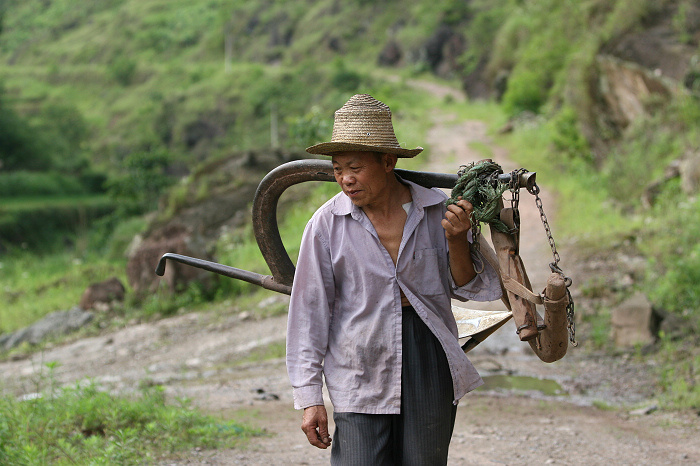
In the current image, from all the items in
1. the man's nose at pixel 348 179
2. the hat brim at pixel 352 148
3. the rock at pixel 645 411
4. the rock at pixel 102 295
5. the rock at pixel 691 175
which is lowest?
the rock at pixel 102 295

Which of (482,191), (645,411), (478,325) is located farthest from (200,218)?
(482,191)

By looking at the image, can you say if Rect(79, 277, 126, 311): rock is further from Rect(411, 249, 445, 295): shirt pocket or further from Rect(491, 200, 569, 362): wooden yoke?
Rect(491, 200, 569, 362): wooden yoke

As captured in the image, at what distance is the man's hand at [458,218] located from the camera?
2098 millimetres

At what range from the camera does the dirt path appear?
3.71m

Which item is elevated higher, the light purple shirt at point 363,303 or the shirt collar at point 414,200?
the shirt collar at point 414,200

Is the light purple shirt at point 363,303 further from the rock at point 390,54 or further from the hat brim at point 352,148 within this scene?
the rock at point 390,54

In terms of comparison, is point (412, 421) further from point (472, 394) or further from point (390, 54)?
point (390, 54)

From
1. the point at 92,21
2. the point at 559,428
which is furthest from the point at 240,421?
the point at 92,21

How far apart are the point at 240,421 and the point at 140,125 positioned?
4718cm

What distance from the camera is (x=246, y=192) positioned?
1169 cm

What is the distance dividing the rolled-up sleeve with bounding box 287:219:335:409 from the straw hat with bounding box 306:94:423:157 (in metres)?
0.28

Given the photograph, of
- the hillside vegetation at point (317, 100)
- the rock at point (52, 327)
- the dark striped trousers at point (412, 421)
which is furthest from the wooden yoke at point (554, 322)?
the rock at point (52, 327)

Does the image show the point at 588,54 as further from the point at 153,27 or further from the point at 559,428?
the point at 153,27

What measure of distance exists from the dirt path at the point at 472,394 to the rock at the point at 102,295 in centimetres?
148
